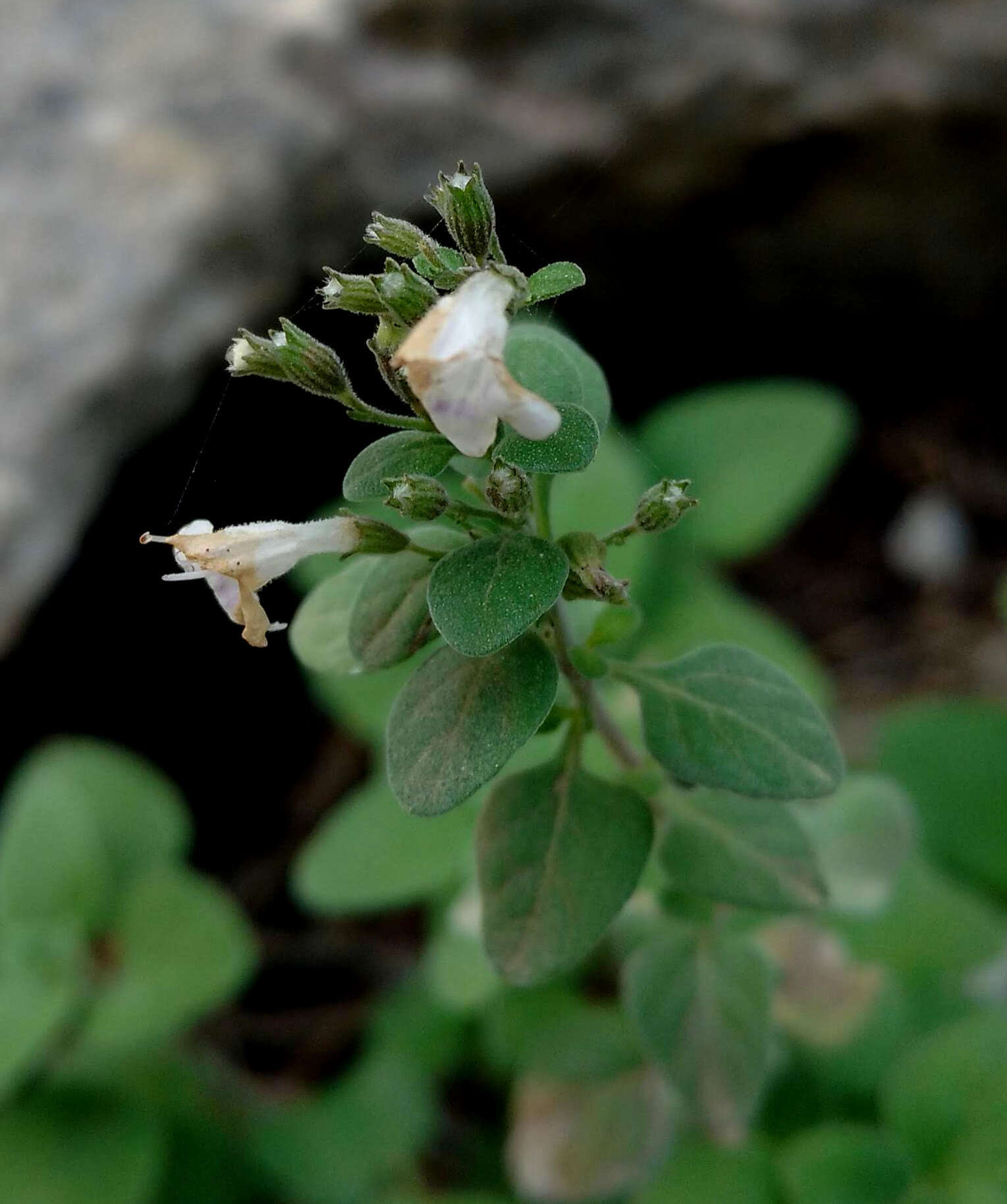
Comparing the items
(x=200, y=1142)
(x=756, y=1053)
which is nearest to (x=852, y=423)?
(x=756, y=1053)

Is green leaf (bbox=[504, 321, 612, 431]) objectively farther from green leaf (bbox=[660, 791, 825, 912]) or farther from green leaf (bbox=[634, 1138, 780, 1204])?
green leaf (bbox=[634, 1138, 780, 1204])

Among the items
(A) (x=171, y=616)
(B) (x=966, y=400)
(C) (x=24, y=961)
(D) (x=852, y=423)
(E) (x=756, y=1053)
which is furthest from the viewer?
(B) (x=966, y=400)

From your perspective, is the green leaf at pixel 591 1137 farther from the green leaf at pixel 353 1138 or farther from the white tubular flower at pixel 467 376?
the white tubular flower at pixel 467 376

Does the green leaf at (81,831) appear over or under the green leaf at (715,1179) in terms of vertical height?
over

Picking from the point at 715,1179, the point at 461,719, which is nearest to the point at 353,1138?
the point at 715,1179

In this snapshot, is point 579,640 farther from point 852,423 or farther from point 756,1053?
point 852,423

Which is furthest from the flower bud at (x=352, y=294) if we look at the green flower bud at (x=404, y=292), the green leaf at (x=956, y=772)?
the green leaf at (x=956, y=772)
